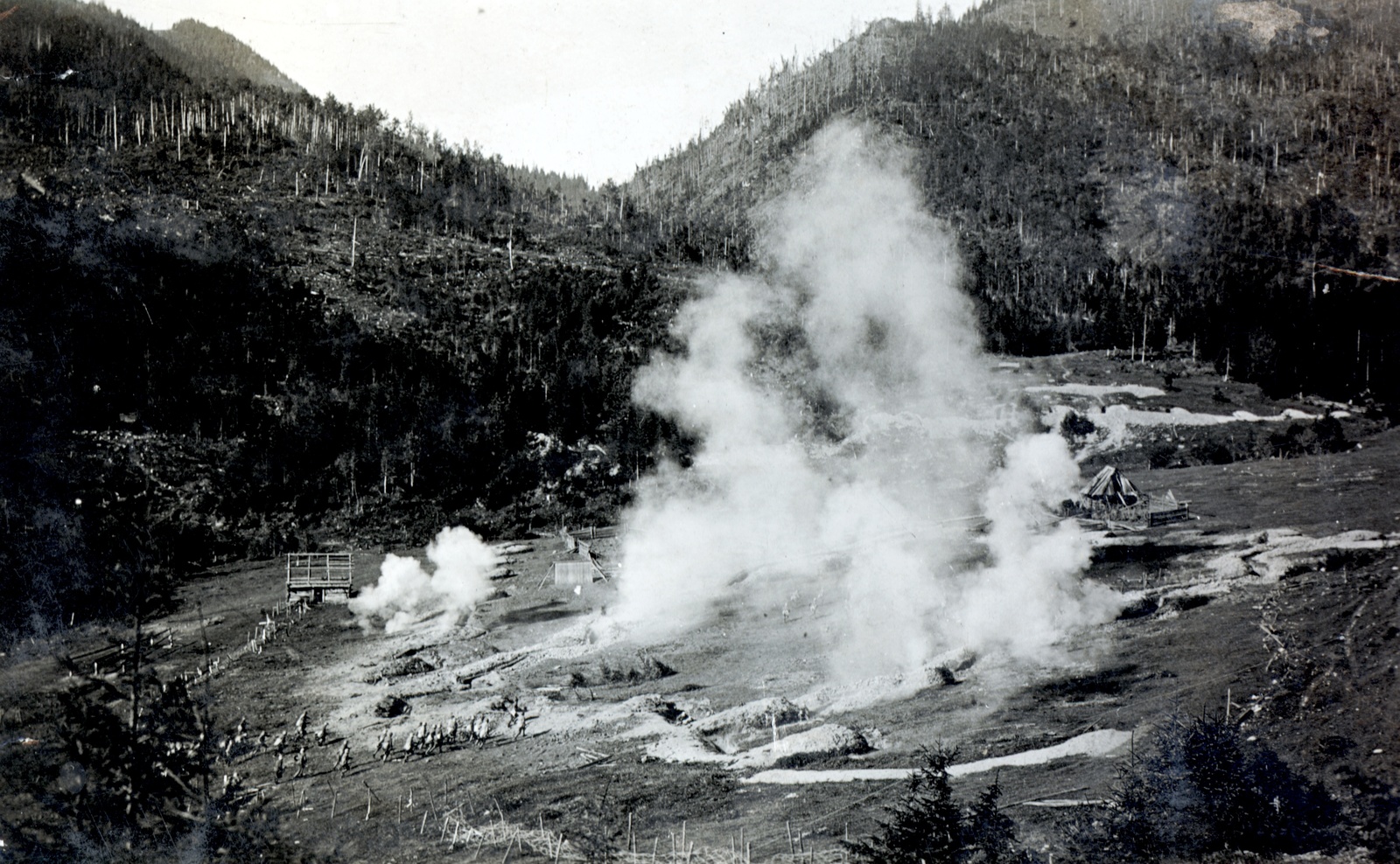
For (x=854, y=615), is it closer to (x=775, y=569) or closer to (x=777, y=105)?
(x=775, y=569)

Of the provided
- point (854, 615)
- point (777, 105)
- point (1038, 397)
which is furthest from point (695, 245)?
point (777, 105)

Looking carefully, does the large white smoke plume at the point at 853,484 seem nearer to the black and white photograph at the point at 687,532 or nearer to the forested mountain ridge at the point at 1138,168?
the black and white photograph at the point at 687,532

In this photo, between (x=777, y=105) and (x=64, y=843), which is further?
(x=777, y=105)

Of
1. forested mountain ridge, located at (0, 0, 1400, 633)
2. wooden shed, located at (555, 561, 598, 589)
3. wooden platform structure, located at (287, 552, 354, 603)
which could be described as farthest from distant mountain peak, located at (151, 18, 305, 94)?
wooden shed, located at (555, 561, 598, 589)

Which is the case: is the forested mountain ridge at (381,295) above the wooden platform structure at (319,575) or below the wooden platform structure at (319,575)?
above

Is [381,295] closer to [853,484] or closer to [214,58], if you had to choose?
[853,484]

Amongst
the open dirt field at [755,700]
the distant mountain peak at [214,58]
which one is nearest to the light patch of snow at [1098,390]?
the open dirt field at [755,700]
